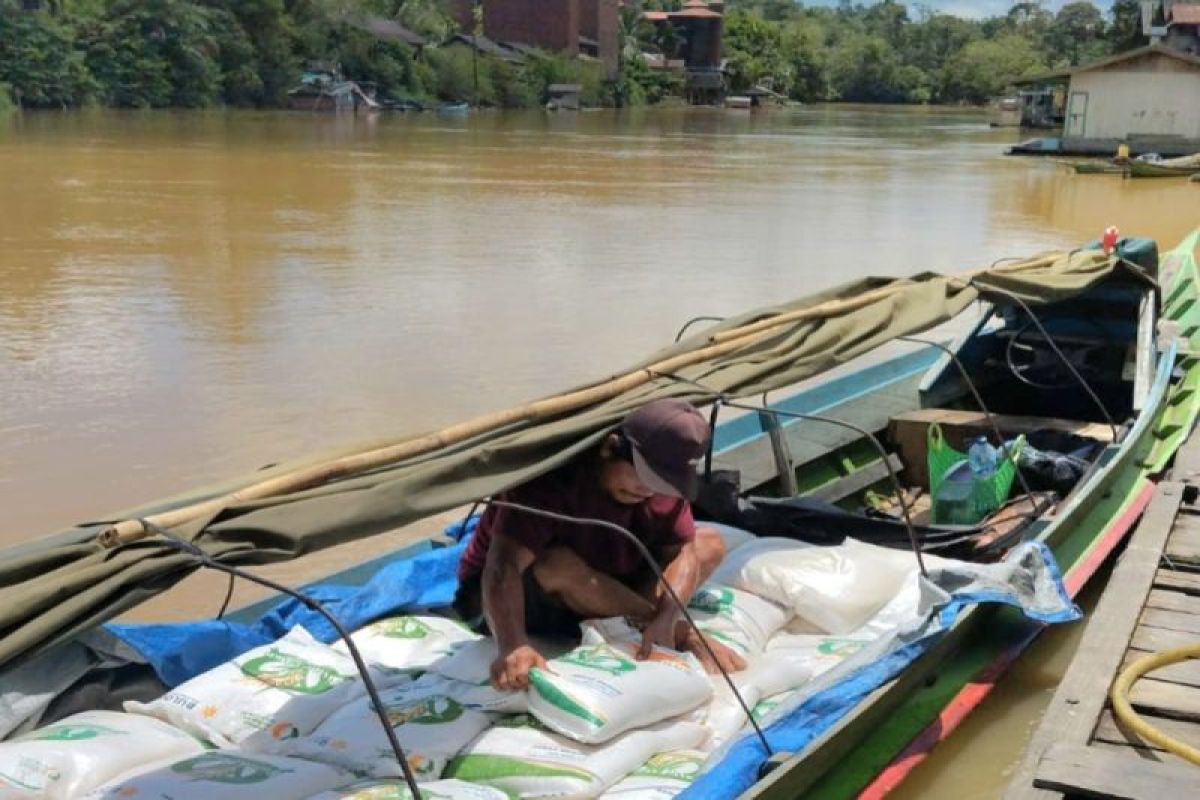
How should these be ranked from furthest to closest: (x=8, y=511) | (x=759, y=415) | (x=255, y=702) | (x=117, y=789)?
(x=8, y=511), (x=759, y=415), (x=255, y=702), (x=117, y=789)

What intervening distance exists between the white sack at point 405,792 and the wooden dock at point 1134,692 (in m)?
1.44

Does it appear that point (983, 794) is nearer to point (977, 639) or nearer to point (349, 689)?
point (977, 639)

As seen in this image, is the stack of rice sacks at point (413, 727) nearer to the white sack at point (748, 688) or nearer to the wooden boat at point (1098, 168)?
the white sack at point (748, 688)

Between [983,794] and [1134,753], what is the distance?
42.2 inches

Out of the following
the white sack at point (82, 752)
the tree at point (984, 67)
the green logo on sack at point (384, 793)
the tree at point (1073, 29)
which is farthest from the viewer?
the tree at point (984, 67)

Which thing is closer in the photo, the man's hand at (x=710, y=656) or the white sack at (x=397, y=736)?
the white sack at (x=397, y=736)

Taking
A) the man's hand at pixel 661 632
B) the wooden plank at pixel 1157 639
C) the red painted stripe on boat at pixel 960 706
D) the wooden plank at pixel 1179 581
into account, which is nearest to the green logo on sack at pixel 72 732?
the man's hand at pixel 661 632

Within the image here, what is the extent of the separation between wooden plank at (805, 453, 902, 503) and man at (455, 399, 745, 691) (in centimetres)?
184

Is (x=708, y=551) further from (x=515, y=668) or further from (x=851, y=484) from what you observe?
(x=851, y=484)

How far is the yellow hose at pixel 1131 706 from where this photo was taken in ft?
11.8

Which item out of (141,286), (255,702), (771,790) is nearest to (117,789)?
(255,702)

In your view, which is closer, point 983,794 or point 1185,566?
point 983,794

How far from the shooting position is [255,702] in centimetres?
350

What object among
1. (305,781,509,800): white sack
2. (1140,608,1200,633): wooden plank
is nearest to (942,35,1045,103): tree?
(1140,608,1200,633): wooden plank
